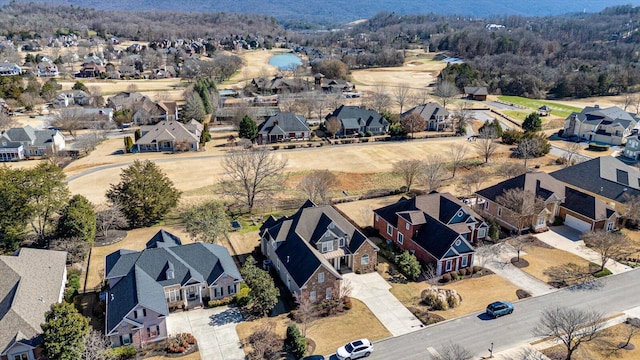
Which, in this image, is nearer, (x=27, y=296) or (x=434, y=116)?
(x=27, y=296)

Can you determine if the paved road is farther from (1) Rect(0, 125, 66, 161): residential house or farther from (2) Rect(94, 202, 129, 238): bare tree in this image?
(1) Rect(0, 125, 66, 161): residential house

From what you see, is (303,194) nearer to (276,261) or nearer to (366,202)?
(366,202)

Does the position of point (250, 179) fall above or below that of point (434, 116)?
below

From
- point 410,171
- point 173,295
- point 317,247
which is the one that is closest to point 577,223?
point 410,171

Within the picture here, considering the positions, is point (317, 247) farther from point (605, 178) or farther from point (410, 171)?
point (605, 178)

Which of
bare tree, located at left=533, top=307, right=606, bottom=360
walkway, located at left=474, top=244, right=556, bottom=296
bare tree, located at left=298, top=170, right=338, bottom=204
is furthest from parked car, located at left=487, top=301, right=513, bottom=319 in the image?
bare tree, located at left=298, top=170, right=338, bottom=204

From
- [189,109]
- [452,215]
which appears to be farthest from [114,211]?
[189,109]
